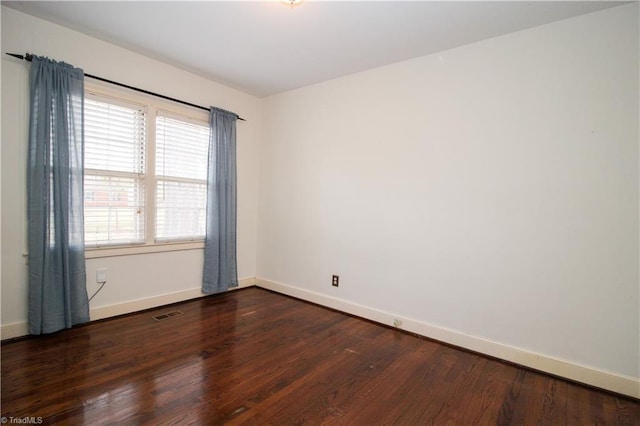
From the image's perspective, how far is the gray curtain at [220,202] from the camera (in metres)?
3.71

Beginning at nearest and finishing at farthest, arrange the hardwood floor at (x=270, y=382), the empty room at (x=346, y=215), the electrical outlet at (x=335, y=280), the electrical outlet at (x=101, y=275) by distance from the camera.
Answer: the hardwood floor at (x=270, y=382) → the empty room at (x=346, y=215) → the electrical outlet at (x=101, y=275) → the electrical outlet at (x=335, y=280)

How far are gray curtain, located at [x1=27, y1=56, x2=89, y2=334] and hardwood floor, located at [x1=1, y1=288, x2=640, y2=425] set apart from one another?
0.30 metres

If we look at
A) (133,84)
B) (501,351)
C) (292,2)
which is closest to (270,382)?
(501,351)

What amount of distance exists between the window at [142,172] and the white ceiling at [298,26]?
61cm

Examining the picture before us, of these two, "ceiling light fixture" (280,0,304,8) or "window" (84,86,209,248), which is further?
"window" (84,86,209,248)

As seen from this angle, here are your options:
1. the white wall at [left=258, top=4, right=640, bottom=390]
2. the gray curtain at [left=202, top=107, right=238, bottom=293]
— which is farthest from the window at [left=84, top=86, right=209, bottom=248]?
the white wall at [left=258, top=4, right=640, bottom=390]

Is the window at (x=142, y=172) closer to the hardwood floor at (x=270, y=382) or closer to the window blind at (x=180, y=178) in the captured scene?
the window blind at (x=180, y=178)

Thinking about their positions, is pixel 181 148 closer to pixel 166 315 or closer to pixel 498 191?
pixel 166 315

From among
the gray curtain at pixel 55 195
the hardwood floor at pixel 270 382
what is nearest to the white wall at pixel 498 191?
the hardwood floor at pixel 270 382

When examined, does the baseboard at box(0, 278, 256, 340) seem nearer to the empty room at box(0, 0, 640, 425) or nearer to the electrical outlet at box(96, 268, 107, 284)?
the empty room at box(0, 0, 640, 425)

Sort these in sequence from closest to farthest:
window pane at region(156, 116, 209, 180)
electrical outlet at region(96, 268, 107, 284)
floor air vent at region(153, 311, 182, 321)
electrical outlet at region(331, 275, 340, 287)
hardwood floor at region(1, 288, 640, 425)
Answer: hardwood floor at region(1, 288, 640, 425), electrical outlet at region(96, 268, 107, 284), floor air vent at region(153, 311, 182, 321), window pane at region(156, 116, 209, 180), electrical outlet at region(331, 275, 340, 287)

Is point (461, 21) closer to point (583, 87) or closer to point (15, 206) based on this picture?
point (583, 87)

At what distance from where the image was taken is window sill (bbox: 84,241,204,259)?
2.88 meters

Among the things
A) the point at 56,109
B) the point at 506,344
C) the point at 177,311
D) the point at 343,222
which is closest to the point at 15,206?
the point at 56,109
